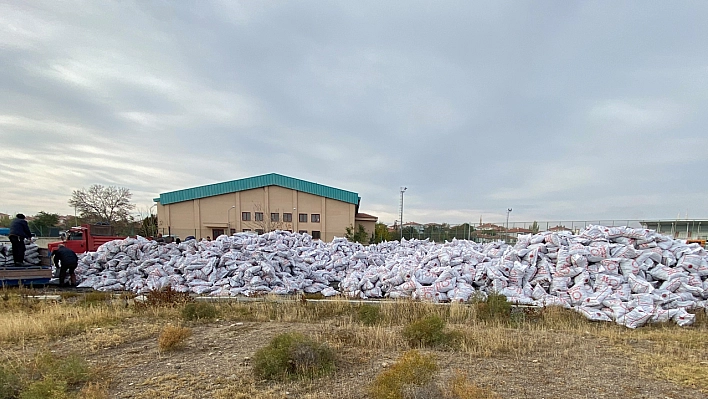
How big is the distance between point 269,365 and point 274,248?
8.91 m

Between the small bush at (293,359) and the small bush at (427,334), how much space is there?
4.24 ft

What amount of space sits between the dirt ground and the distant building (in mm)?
29711

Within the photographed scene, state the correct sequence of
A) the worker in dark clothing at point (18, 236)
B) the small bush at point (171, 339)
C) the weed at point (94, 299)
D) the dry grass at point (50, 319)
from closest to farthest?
the small bush at point (171, 339) < the dry grass at point (50, 319) < the weed at point (94, 299) < the worker in dark clothing at point (18, 236)

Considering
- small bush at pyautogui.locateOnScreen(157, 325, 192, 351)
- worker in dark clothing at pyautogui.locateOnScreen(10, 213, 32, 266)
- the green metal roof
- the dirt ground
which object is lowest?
the dirt ground

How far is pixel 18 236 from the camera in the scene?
1009 cm

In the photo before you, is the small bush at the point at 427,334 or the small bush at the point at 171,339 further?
the small bush at the point at 427,334

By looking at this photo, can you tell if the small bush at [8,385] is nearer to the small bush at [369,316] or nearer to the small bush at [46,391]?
the small bush at [46,391]

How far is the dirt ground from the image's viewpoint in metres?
3.44

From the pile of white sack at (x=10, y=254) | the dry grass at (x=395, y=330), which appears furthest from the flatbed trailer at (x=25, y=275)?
the dry grass at (x=395, y=330)

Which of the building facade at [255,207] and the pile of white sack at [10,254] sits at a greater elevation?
the building facade at [255,207]

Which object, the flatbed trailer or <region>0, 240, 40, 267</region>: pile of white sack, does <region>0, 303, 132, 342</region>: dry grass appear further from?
<region>0, 240, 40, 267</region>: pile of white sack

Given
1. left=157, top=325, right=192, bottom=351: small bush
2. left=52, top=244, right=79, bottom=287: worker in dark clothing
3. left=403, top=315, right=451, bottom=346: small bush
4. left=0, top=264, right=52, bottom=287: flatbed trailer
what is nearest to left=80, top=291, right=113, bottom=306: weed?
left=52, top=244, right=79, bottom=287: worker in dark clothing

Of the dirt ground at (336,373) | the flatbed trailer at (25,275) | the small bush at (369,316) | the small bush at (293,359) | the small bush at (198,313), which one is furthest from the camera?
the flatbed trailer at (25,275)

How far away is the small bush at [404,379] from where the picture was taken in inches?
117
